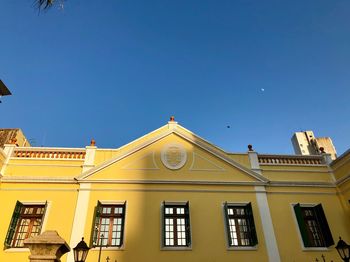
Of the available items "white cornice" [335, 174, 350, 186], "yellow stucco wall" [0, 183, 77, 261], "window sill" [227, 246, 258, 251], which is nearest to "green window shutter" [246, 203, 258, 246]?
"window sill" [227, 246, 258, 251]

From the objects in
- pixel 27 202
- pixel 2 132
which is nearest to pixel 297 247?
pixel 27 202

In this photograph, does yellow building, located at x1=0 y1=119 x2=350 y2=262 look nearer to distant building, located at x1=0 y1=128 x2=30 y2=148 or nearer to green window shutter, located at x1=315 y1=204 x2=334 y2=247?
green window shutter, located at x1=315 y1=204 x2=334 y2=247

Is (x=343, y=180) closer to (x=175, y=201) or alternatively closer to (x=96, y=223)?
(x=175, y=201)

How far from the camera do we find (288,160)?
15.4 m

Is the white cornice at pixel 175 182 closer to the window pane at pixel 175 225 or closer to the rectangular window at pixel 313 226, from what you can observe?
the window pane at pixel 175 225

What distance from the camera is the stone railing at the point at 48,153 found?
14141 mm

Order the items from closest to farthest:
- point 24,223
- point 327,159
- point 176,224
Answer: point 24,223 < point 176,224 < point 327,159

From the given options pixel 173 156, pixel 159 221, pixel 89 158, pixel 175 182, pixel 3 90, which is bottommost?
pixel 159 221

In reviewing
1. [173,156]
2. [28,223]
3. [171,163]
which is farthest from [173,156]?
[28,223]

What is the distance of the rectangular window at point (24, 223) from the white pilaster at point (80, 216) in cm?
137

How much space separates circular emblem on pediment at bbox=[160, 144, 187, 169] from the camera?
1426 cm

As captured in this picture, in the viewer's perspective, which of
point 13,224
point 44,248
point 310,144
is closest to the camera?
point 44,248

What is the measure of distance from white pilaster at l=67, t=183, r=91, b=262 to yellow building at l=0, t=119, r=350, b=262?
39 mm

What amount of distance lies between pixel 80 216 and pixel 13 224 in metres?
2.54
